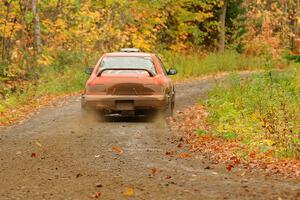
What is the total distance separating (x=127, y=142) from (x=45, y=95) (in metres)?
10.4

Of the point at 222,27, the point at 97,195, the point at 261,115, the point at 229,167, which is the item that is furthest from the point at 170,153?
the point at 222,27

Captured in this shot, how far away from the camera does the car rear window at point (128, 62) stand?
1560cm

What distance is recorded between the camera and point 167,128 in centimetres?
1445

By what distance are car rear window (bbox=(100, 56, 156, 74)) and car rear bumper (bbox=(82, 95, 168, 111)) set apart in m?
0.84

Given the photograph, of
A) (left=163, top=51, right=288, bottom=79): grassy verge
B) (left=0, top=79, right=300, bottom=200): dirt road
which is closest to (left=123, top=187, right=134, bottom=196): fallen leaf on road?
(left=0, top=79, right=300, bottom=200): dirt road

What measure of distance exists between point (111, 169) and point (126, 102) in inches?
214

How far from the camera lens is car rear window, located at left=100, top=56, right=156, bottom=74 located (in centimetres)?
1560

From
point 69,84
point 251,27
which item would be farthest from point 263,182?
point 251,27

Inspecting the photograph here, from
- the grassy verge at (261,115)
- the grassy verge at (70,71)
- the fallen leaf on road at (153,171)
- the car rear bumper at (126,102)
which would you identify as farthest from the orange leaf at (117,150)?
the grassy verge at (70,71)

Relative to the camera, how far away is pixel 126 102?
15.0 metres

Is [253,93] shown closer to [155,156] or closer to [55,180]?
[155,156]

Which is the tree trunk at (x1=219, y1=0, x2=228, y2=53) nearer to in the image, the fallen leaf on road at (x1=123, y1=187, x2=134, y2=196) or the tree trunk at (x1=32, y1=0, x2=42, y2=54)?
the tree trunk at (x1=32, y1=0, x2=42, y2=54)

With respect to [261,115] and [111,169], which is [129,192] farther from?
[261,115]

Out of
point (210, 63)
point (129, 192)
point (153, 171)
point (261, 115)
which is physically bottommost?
point (210, 63)
